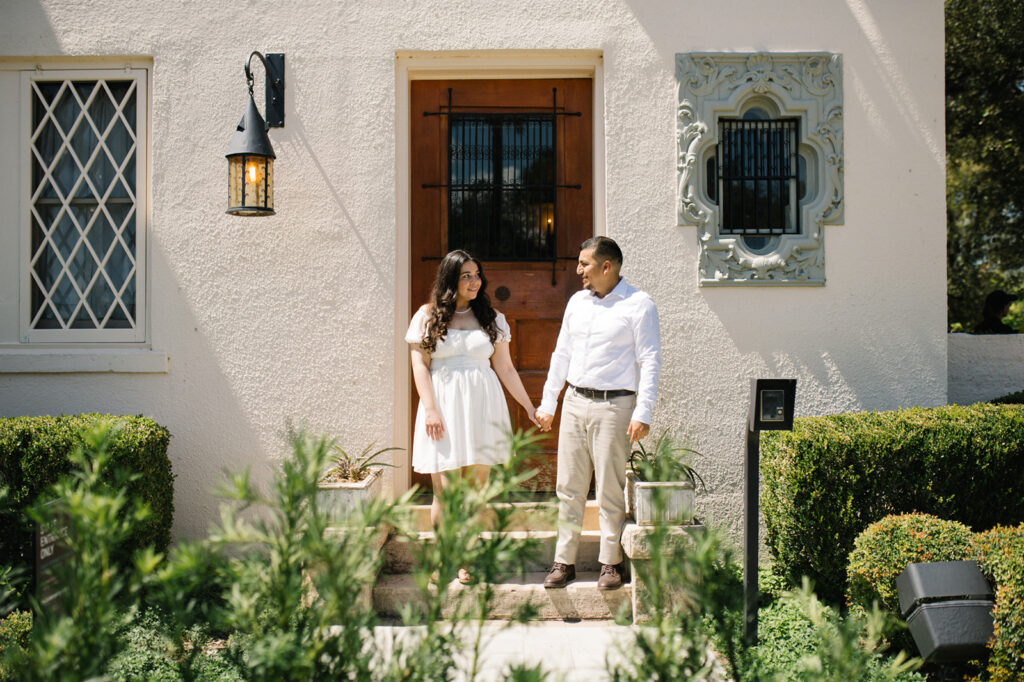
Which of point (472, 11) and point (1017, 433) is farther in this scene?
point (472, 11)

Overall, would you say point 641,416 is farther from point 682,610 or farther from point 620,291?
point 682,610

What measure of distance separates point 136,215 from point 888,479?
5057 millimetres

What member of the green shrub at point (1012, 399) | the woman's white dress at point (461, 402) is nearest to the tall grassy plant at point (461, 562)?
the woman's white dress at point (461, 402)

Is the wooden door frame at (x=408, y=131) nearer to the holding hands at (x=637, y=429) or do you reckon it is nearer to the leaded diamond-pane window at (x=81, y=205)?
the holding hands at (x=637, y=429)

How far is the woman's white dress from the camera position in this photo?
4.49m

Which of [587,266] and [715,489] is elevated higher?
[587,266]

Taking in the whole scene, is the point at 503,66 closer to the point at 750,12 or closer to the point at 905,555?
the point at 750,12

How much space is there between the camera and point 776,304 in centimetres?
519

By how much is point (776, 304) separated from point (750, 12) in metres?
1.97

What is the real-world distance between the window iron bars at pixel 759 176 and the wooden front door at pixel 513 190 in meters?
0.95

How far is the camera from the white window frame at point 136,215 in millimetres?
5301

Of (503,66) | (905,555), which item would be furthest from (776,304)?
(503,66)

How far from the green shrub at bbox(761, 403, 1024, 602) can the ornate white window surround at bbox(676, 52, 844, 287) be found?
123cm

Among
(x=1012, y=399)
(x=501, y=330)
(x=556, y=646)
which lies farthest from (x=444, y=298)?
(x=1012, y=399)
